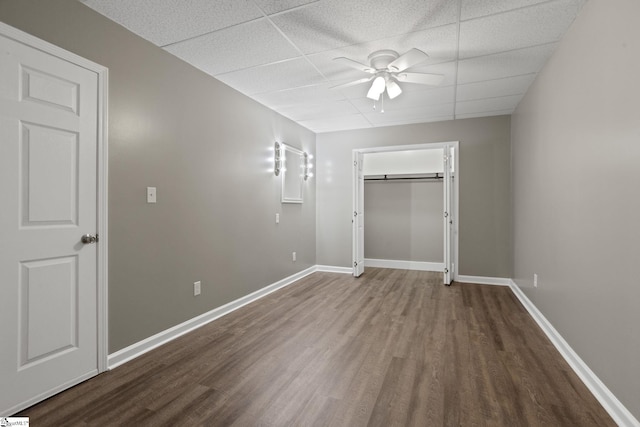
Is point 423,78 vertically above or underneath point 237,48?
underneath

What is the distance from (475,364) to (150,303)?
2.54 meters

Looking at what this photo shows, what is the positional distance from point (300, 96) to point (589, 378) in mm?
3645

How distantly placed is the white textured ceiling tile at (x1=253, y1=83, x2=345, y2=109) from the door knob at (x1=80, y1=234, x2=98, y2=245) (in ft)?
7.91

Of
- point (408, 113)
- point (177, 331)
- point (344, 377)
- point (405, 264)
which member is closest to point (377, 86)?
point (408, 113)

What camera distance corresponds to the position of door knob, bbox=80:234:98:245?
206 cm

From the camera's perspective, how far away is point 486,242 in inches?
184

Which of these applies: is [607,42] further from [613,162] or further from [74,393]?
[74,393]

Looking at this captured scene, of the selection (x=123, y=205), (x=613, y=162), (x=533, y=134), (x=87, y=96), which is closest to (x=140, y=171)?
(x=123, y=205)

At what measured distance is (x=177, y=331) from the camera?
2.78 metres

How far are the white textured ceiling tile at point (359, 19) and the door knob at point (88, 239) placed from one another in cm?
197

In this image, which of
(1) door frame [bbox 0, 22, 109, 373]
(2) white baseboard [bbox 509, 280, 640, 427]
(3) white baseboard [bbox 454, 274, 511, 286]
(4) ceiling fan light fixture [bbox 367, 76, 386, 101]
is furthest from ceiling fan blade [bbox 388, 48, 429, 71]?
(3) white baseboard [bbox 454, 274, 511, 286]

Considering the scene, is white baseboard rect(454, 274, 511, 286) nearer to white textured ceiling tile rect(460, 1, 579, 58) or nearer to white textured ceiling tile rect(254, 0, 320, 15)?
white textured ceiling tile rect(460, 1, 579, 58)

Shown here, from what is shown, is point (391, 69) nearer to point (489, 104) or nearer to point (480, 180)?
point (489, 104)

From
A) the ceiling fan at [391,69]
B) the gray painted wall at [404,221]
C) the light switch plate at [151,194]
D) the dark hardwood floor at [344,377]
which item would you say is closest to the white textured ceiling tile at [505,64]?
the ceiling fan at [391,69]
